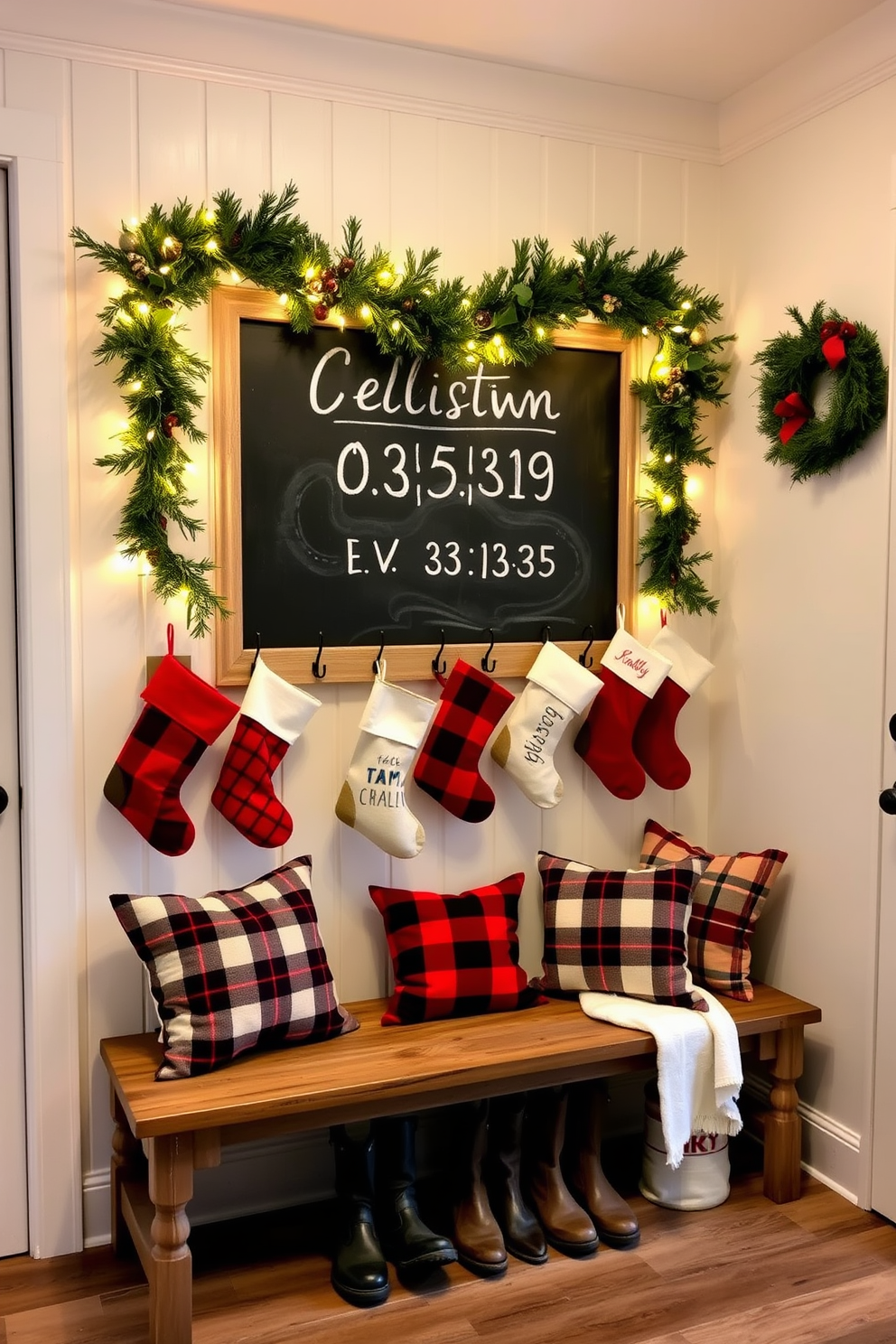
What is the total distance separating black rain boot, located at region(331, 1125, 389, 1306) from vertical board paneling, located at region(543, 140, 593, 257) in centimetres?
198

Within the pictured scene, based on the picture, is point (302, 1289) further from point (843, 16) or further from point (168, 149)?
point (843, 16)

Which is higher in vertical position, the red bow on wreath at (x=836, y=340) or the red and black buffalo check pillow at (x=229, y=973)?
the red bow on wreath at (x=836, y=340)

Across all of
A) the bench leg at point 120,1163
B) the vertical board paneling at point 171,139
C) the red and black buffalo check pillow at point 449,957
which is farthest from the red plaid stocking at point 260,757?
the vertical board paneling at point 171,139

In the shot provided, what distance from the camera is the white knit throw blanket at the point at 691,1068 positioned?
225cm

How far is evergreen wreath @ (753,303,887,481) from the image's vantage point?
232 cm

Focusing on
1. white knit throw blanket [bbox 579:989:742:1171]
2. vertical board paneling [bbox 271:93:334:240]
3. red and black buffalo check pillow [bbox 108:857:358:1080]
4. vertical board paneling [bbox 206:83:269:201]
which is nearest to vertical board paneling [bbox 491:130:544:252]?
vertical board paneling [bbox 271:93:334:240]

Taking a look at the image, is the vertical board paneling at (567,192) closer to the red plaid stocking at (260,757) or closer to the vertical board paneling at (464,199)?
the vertical board paneling at (464,199)

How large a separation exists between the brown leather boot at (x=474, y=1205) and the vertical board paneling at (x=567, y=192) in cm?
191

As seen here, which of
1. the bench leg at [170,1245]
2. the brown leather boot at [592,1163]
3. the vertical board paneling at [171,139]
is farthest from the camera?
the brown leather boot at [592,1163]

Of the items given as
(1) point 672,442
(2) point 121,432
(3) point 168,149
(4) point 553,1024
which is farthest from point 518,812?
(3) point 168,149

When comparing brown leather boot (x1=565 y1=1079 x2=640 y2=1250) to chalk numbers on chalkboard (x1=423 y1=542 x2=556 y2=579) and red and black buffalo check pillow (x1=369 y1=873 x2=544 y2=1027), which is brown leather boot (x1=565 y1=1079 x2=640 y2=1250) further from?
chalk numbers on chalkboard (x1=423 y1=542 x2=556 y2=579)

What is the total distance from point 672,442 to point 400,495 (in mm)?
700

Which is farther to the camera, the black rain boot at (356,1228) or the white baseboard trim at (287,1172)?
the white baseboard trim at (287,1172)

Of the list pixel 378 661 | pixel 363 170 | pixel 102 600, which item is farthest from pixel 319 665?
pixel 363 170
